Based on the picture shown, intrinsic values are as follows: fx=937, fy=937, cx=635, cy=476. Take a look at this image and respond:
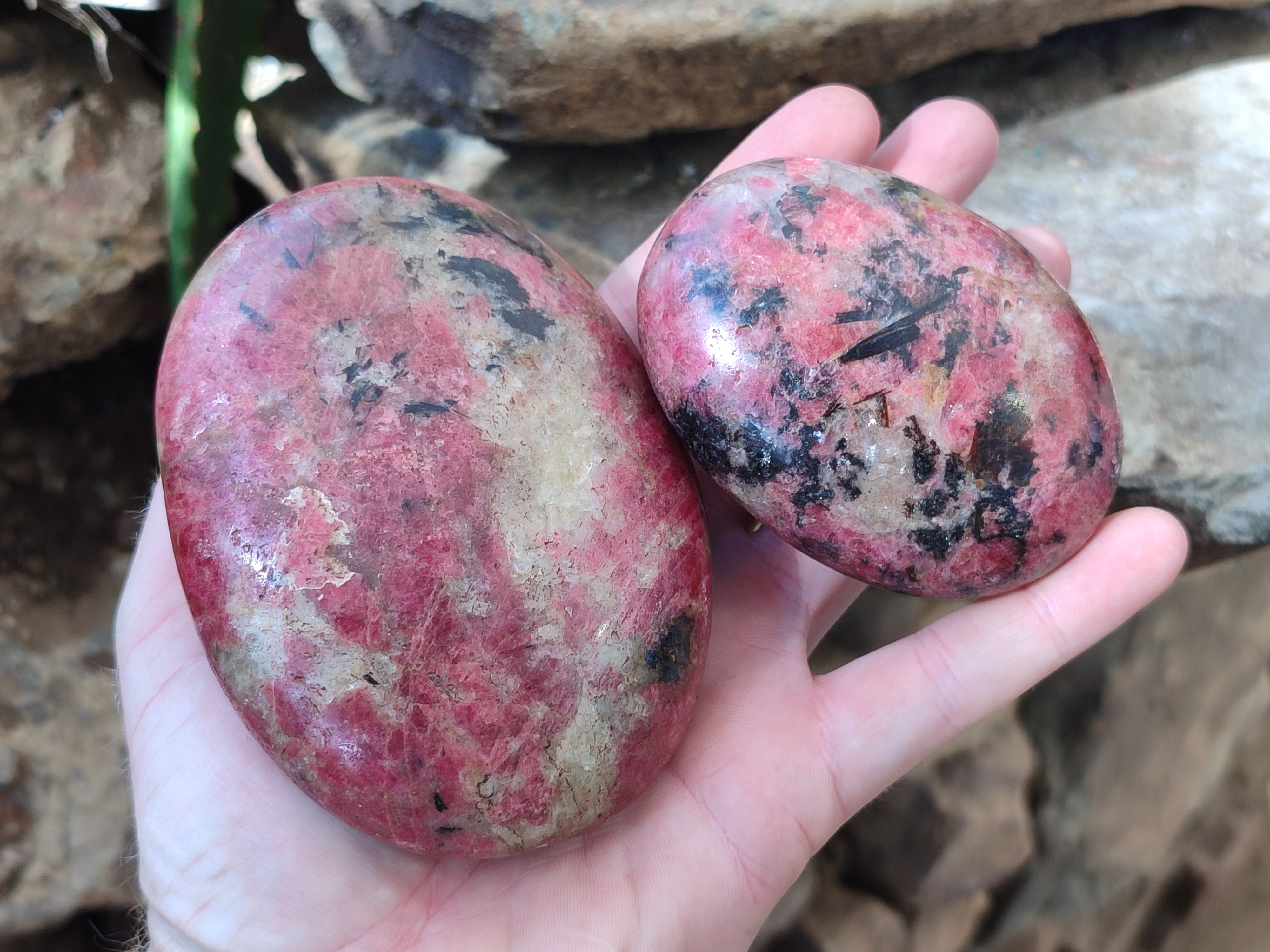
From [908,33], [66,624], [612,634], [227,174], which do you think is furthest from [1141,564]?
[66,624]

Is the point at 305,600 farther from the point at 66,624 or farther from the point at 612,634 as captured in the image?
the point at 66,624

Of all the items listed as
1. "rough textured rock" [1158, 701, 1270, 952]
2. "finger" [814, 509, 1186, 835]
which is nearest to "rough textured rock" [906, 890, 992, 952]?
"rough textured rock" [1158, 701, 1270, 952]

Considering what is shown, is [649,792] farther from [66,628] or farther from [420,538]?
[66,628]

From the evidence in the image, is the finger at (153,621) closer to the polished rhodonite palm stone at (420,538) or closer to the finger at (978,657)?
the polished rhodonite palm stone at (420,538)

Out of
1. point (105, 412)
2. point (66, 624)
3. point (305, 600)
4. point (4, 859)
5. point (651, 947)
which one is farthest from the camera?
point (105, 412)

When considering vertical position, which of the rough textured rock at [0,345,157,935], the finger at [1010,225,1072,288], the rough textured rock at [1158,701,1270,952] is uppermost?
the finger at [1010,225,1072,288]

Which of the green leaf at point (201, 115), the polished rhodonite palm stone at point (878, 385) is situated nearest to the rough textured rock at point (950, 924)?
the polished rhodonite palm stone at point (878, 385)

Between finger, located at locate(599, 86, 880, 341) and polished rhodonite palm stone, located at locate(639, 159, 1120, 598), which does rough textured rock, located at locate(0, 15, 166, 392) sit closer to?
finger, located at locate(599, 86, 880, 341)
